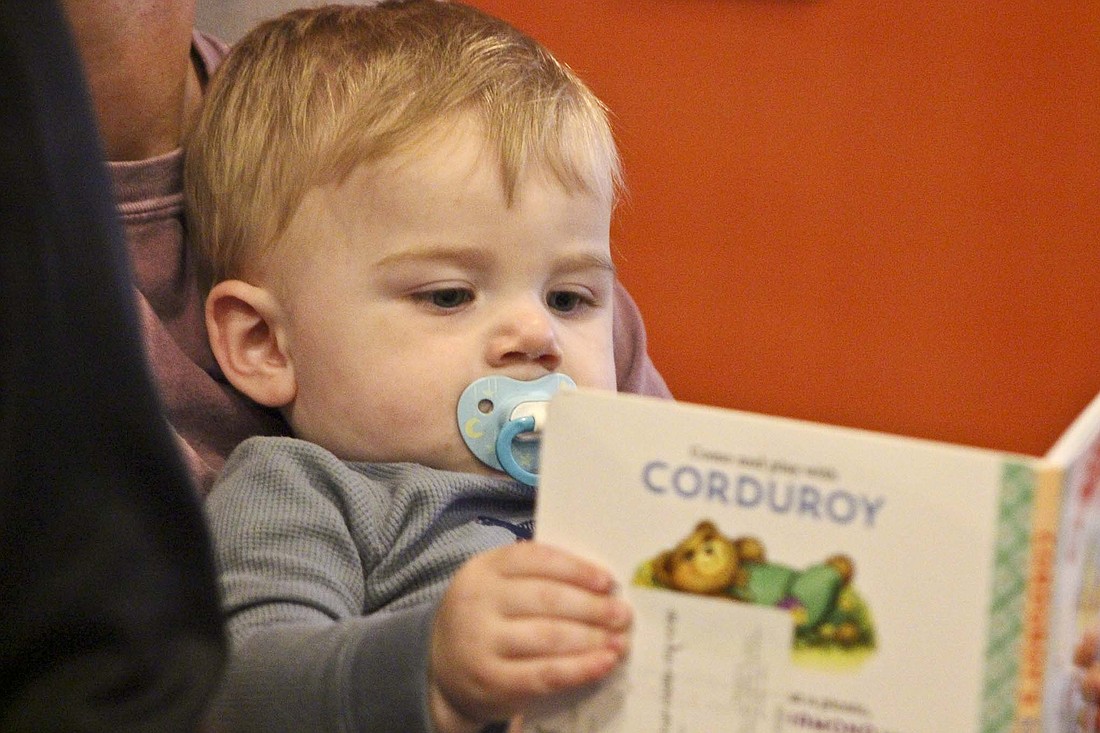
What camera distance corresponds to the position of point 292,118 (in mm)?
1127

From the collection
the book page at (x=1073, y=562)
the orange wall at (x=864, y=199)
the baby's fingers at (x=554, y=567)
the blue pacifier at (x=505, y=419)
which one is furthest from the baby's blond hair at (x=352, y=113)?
the orange wall at (x=864, y=199)

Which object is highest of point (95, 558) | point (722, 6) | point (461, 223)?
point (722, 6)

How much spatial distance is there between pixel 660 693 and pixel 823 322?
5.10 feet

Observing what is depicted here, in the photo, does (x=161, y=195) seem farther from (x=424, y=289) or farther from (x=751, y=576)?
(x=751, y=576)

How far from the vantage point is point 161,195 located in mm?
1192

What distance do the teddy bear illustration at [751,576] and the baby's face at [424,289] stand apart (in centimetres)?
40

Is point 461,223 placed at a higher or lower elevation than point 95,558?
higher

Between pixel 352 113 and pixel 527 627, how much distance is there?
21.8 inches

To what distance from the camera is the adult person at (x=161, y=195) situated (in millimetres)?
1129

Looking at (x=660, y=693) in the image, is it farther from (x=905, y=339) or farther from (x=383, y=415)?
(x=905, y=339)

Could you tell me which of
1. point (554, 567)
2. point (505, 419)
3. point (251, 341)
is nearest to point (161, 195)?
point (251, 341)

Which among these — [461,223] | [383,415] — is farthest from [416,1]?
[383,415]

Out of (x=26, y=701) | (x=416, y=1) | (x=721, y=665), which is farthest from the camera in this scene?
(x=416, y=1)

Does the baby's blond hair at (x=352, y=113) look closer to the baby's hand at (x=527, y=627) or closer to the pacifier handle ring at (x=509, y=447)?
the pacifier handle ring at (x=509, y=447)
